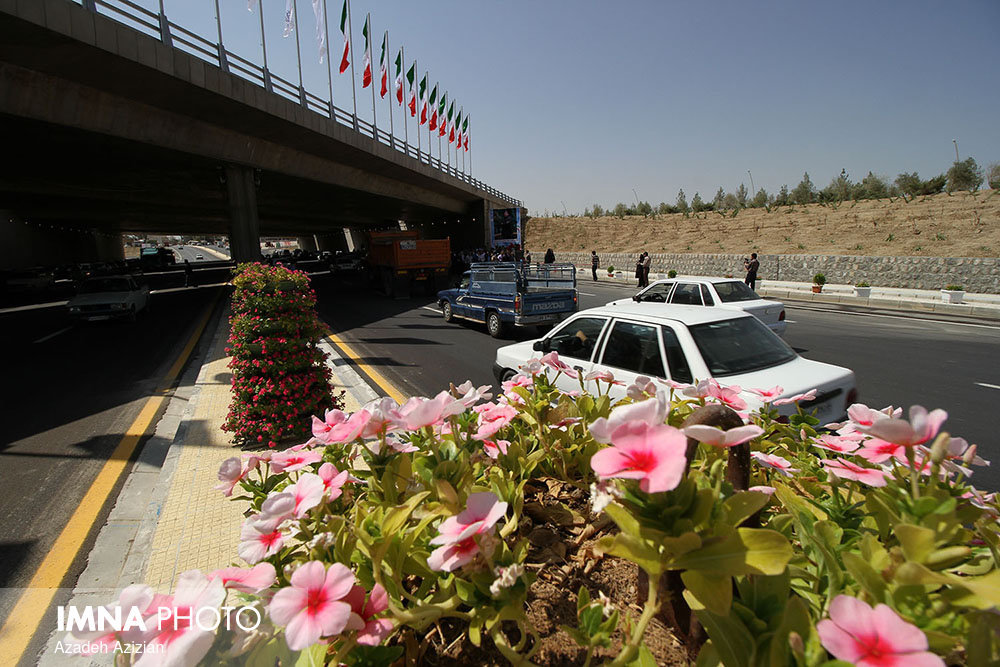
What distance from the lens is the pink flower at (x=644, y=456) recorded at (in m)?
0.70

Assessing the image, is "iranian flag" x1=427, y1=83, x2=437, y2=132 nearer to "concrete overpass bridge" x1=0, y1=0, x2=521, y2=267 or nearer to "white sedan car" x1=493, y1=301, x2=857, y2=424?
"concrete overpass bridge" x1=0, y1=0, x2=521, y2=267

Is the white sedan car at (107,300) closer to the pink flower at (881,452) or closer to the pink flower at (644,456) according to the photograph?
the pink flower at (644,456)

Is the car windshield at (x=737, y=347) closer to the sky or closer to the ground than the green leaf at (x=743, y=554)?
closer to the ground

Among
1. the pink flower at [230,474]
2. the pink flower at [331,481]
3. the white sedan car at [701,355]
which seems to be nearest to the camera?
the pink flower at [331,481]

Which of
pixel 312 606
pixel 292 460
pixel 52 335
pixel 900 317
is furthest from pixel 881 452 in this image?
pixel 52 335

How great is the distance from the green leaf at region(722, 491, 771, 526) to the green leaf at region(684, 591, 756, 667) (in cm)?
16

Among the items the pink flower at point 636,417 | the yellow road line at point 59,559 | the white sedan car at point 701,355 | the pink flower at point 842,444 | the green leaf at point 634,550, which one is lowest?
the yellow road line at point 59,559

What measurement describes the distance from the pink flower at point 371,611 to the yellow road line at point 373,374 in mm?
4939

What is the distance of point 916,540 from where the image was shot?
2.37ft

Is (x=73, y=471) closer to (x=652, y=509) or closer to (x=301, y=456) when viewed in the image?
(x=301, y=456)

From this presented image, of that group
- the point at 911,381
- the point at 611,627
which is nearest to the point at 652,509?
the point at 611,627

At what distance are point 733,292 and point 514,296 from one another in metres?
5.08

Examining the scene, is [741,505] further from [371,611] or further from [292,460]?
[292,460]

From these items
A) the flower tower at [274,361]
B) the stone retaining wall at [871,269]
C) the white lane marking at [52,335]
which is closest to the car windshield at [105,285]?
the white lane marking at [52,335]
